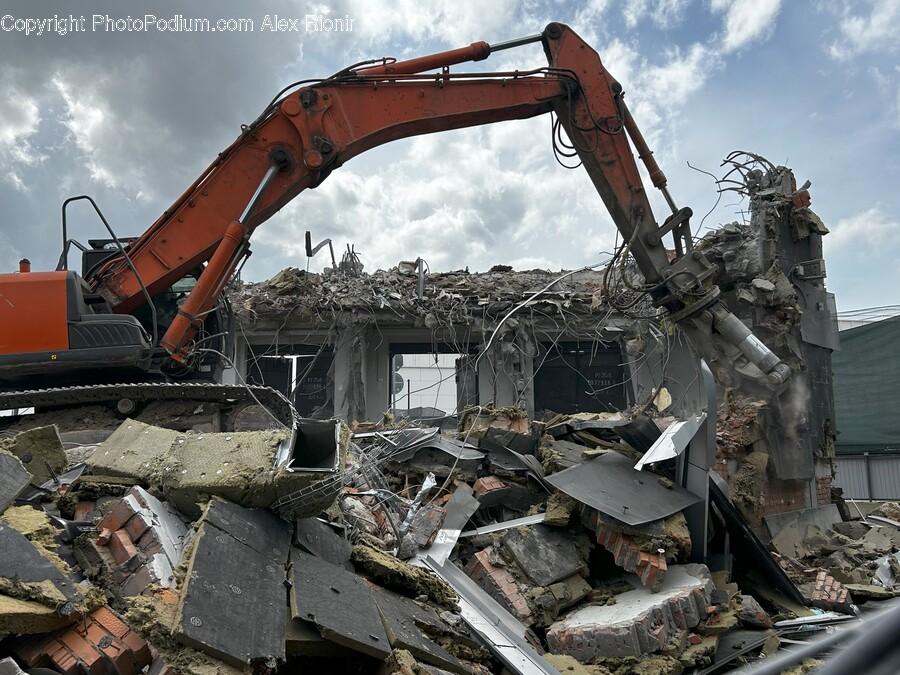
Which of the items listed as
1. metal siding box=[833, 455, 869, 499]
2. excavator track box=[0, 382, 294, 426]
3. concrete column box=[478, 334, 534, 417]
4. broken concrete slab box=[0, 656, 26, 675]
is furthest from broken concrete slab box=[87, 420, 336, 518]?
metal siding box=[833, 455, 869, 499]

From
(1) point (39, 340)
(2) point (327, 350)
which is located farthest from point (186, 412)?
(2) point (327, 350)

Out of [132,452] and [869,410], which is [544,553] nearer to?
[132,452]

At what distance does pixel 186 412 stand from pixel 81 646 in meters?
3.09

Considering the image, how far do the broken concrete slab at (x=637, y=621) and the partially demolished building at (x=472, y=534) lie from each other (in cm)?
1

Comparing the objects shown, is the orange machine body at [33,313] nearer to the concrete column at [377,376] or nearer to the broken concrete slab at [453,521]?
the broken concrete slab at [453,521]

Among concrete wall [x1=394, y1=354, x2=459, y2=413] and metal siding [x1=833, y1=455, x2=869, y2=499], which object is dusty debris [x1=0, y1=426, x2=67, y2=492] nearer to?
concrete wall [x1=394, y1=354, x2=459, y2=413]

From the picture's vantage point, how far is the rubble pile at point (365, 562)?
94.0 inches

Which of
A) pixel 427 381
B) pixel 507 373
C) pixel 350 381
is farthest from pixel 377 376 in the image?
pixel 507 373

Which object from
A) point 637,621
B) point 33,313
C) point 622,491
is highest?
point 33,313

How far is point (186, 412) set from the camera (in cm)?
531

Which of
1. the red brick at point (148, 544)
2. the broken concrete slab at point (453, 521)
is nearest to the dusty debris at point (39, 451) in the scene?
the red brick at point (148, 544)

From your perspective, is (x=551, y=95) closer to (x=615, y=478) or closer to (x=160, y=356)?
(x=615, y=478)

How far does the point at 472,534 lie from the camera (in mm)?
4676

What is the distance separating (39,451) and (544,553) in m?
3.11
